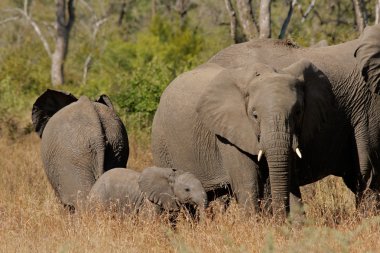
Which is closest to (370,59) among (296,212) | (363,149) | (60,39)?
(363,149)

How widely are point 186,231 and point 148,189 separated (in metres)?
0.91

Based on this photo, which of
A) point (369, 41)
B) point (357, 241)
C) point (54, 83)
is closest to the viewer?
point (357, 241)

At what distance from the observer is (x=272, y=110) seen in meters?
7.97

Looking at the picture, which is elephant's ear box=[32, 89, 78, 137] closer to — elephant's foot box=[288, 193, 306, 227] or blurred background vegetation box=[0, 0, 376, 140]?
elephant's foot box=[288, 193, 306, 227]

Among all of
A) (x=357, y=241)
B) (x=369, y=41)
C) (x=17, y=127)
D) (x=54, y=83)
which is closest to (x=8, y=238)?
(x=357, y=241)

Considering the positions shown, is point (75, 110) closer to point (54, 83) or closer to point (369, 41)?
point (369, 41)

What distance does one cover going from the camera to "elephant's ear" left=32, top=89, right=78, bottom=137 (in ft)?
36.7

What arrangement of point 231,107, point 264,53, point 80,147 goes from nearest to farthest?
point 231,107, point 264,53, point 80,147

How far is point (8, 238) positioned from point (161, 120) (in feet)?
7.94

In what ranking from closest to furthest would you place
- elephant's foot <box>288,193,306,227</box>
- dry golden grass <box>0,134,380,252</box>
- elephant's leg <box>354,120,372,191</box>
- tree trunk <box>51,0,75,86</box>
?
1. dry golden grass <box>0,134,380,252</box>
2. elephant's foot <box>288,193,306,227</box>
3. elephant's leg <box>354,120,372,191</box>
4. tree trunk <box>51,0,75,86</box>

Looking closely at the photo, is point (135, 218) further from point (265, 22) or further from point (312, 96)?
point (265, 22)

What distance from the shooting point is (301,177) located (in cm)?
893

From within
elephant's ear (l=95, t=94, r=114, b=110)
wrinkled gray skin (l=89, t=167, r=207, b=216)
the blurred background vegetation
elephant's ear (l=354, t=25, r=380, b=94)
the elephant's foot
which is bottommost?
the blurred background vegetation

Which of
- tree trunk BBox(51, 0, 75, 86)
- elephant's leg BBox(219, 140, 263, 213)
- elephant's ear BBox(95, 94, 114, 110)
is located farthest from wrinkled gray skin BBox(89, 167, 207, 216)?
tree trunk BBox(51, 0, 75, 86)
